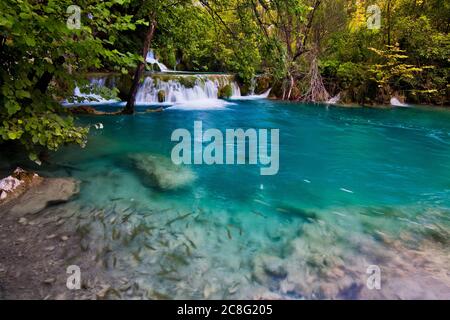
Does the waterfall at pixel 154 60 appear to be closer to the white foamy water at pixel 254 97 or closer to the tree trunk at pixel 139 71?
the white foamy water at pixel 254 97

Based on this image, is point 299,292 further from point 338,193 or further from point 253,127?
point 253,127

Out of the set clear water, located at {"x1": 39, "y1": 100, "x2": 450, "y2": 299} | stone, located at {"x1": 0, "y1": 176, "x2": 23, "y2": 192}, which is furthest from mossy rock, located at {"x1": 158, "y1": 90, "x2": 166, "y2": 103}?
stone, located at {"x1": 0, "y1": 176, "x2": 23, "y2": 192}

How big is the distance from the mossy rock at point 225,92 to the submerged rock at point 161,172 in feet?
39.0

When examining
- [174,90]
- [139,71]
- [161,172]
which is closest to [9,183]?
[161,172]

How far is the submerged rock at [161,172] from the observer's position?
551 cm

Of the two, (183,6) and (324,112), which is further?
(324,112)

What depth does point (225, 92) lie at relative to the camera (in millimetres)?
18422

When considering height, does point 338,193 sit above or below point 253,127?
below

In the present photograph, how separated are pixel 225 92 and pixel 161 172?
1314 centimetres

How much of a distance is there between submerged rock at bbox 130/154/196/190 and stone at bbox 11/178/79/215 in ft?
4.01

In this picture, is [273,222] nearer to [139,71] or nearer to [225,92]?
[139,71]

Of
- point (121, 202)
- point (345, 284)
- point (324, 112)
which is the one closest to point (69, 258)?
point (121, 202)

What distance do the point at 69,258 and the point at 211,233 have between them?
63.5 inches
